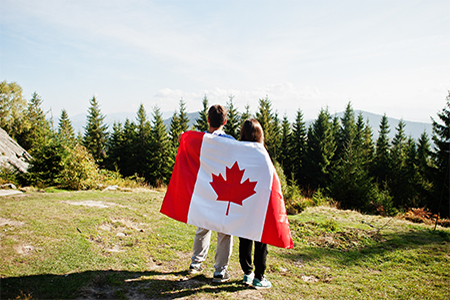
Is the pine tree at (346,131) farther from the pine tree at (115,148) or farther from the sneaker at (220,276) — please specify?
the sneaker at (220,276)

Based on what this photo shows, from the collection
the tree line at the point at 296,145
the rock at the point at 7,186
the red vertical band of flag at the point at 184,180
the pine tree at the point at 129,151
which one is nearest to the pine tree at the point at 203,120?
the tree line at the point at 296,145

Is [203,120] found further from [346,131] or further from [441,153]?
[441,153]

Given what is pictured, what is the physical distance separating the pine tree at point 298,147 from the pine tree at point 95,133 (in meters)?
33.4

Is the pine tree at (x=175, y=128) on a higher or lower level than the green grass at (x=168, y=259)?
higher

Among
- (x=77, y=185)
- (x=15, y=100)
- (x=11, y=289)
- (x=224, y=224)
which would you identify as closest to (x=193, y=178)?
(x=224, y=224)

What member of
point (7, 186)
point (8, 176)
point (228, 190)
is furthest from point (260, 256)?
point (8, 176)

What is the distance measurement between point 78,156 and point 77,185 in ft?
5.60

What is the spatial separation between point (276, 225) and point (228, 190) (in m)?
0.86

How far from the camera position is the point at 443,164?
24.8m

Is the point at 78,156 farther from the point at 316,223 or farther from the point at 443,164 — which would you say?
the point at 443,164

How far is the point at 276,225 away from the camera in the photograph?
3.84 metres

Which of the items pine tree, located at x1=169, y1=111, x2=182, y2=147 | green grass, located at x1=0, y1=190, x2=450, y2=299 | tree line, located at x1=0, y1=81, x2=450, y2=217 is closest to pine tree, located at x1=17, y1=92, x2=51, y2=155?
tree line, located at x1=0, y1=81, x2=450, y2=217

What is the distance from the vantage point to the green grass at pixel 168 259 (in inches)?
151

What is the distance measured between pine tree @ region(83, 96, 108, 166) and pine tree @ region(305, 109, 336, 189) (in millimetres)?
35755
